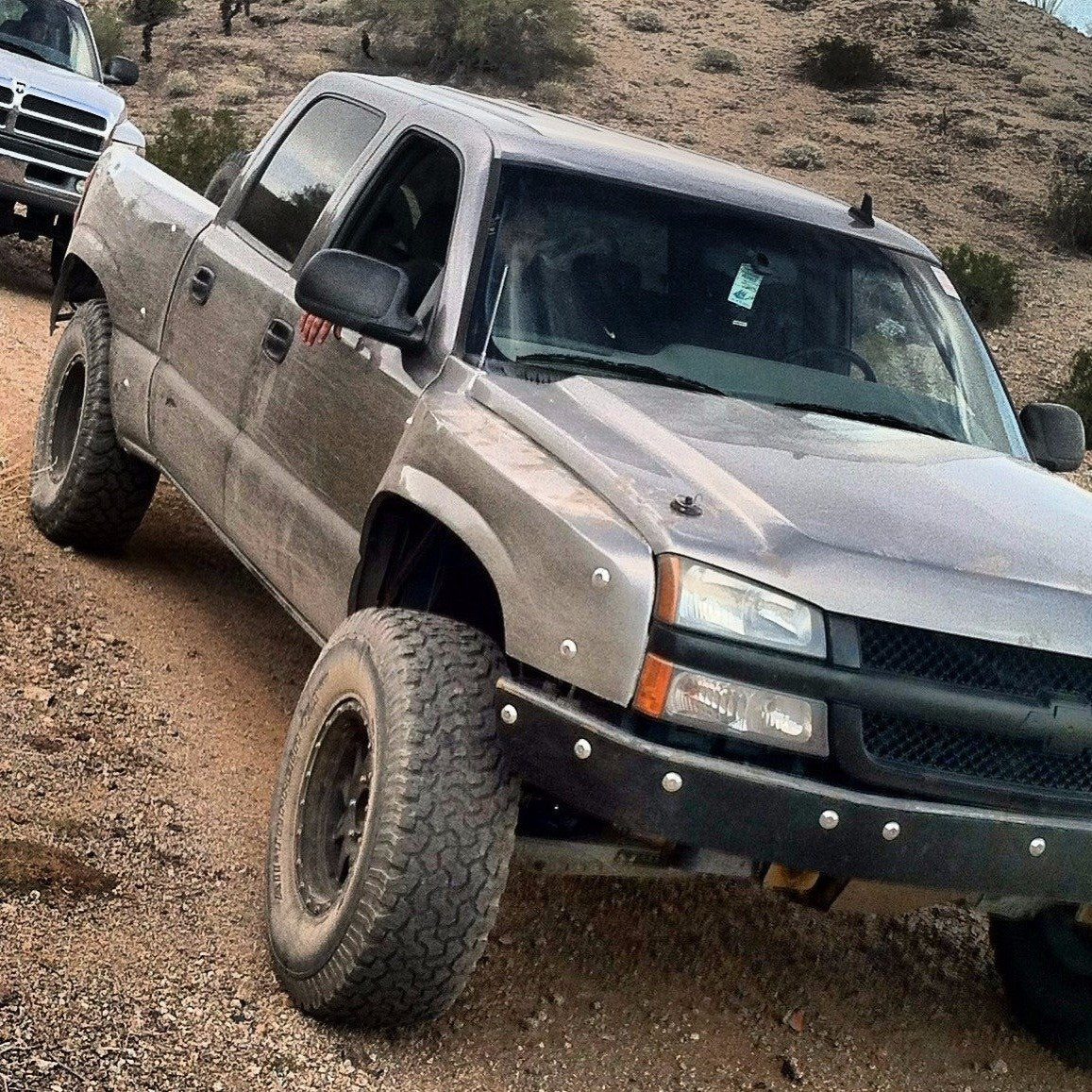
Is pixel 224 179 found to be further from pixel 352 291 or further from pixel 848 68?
pixel 848 68

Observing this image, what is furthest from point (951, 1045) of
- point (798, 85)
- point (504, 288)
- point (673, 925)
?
point (798, 85)

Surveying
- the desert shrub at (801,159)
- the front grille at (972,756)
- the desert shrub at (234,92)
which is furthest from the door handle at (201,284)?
the desert shrub at (234,92)

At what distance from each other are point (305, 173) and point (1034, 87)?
80.9 ft

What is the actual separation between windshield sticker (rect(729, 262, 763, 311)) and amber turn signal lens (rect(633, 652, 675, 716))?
152cm

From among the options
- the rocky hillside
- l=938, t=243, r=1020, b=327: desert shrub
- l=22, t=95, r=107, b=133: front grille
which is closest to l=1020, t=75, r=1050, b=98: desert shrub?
the rocky hillside

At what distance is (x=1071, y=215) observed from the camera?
2092 centimetres

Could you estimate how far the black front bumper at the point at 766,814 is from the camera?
Result: 2906 millimetres

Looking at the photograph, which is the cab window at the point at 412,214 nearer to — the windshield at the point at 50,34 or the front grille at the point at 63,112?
the front grille at the point at 63,112

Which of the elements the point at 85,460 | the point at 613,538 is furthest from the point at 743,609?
the point at 85,460

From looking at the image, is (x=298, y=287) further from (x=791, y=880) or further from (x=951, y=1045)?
(x=951, y=1045)

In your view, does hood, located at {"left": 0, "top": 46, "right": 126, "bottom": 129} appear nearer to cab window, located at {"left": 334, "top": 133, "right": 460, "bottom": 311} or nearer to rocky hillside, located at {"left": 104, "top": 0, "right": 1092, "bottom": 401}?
cab window, located at {"left": 334, "top": 133, "right": 460, "bottom": 311}

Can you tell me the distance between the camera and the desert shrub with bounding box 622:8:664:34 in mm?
31094

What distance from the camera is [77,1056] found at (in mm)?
3084

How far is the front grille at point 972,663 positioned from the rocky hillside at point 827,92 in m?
17.1
